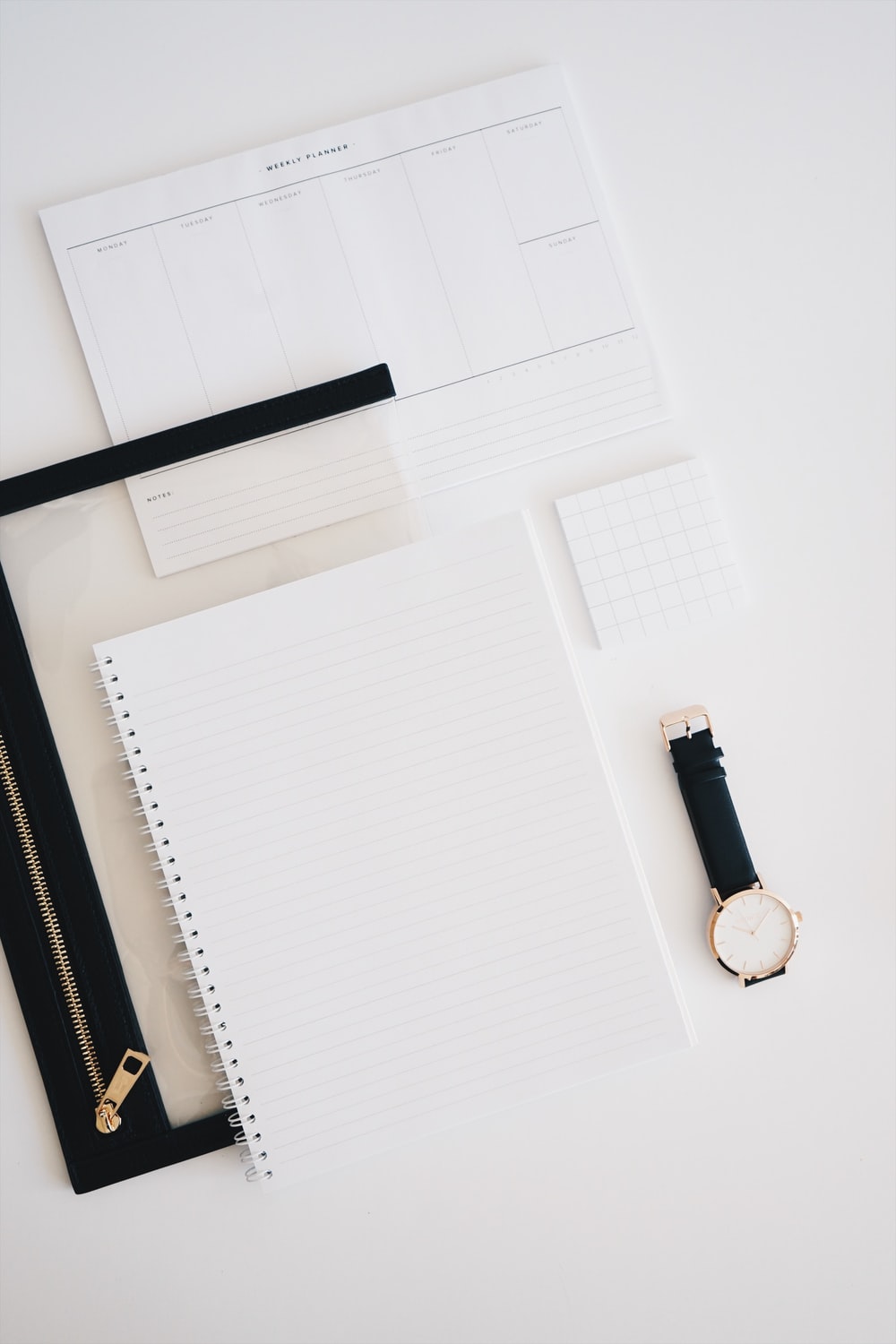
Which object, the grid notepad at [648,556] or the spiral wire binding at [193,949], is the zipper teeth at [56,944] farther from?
the grid notepad at [648,556]

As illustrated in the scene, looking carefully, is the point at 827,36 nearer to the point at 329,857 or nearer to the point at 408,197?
the point at 408,197

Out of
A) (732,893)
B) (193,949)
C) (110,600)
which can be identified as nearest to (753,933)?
(732,893)

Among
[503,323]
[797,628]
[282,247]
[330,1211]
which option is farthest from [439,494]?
[330,1211]

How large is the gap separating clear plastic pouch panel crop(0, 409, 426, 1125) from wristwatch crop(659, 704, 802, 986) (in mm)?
447

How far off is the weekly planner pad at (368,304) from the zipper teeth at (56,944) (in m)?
0.33

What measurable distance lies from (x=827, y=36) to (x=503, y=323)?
55 cm

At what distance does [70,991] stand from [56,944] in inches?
2.2

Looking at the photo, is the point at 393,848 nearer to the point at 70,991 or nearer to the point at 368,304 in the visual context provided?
the point at 70,991

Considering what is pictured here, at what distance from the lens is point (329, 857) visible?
0.97 m

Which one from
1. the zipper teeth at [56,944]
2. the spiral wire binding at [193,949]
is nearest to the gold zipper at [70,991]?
the zipper teeth at [56,944]

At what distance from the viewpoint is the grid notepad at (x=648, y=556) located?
1054 millimetres

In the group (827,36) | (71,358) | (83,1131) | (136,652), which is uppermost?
(827,36)

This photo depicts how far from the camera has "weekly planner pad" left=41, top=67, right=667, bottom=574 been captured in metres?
1.03

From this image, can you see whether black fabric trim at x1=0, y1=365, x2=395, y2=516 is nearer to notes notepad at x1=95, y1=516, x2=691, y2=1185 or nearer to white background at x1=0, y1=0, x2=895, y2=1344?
white background at x1=0, y1=0, x2=895, y2=1344
